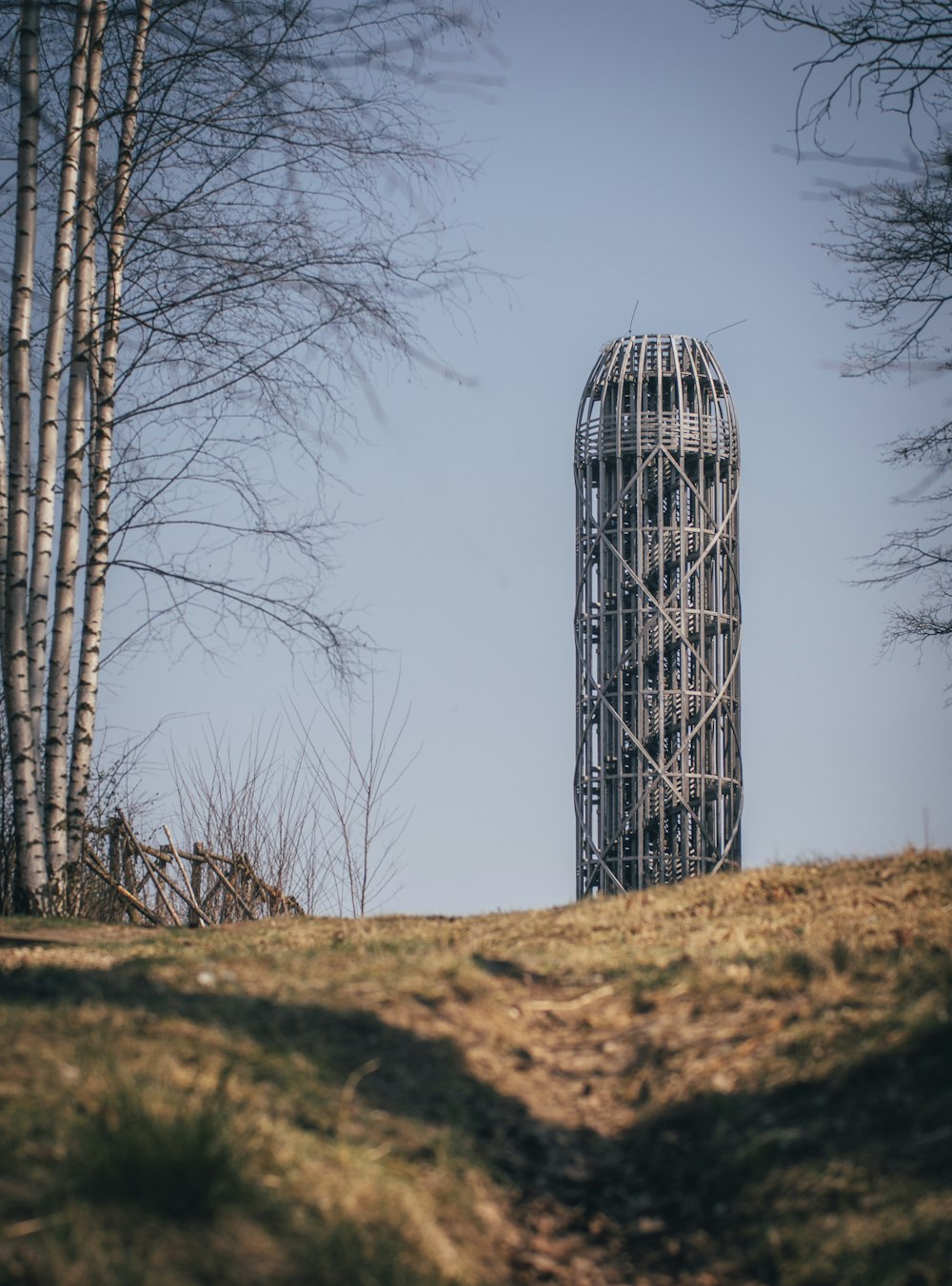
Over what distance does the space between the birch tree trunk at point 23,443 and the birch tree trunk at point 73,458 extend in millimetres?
241

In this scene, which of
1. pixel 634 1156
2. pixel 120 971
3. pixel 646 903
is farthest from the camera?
pixel 646 903

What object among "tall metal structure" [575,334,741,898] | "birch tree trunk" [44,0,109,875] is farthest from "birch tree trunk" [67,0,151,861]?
"tall metal structure" [575,334,741,898]

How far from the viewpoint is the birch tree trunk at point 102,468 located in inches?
390

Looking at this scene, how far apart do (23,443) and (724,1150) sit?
732 cm

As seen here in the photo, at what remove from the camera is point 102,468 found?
10203mm

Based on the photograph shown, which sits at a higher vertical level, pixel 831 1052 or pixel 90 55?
pixel 90 55

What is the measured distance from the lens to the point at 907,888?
7.14 m

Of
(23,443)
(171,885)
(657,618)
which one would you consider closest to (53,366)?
(23,443)

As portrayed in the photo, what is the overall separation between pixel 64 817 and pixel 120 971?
4.81m

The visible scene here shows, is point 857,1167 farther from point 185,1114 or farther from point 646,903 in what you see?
point 646,903

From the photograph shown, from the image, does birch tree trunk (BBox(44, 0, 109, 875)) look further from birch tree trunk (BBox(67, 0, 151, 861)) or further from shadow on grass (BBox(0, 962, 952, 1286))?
shadow on grass (BBox(0, 962, 952, 1286))

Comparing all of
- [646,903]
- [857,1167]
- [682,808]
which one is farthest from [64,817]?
[682,808]

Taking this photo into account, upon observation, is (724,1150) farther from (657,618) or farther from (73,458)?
(657,618)

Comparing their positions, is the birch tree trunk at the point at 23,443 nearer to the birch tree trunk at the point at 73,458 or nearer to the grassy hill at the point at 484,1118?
the birch tree trunk at the point at 73,458
